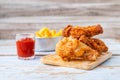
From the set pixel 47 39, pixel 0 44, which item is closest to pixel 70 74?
pixel 47 39

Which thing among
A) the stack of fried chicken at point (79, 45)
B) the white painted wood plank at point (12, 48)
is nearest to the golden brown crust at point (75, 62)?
the stack of fried chicken at point (79, 45)

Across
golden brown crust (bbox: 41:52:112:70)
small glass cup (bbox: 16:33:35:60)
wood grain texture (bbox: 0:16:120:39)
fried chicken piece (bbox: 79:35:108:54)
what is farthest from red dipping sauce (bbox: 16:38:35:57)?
wood grain texture (bbox: 0:16:120:39)

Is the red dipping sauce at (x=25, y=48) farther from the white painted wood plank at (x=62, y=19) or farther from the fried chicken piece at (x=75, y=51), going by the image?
the white painted wood plank at (x=62, y=19)

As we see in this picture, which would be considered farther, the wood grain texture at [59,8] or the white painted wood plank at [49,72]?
the wood grain texture at [59,8]

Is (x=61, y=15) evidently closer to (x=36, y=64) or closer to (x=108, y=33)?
(x=108, y=33)

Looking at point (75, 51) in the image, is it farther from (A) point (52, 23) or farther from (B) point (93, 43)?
(A) point (52, 23)

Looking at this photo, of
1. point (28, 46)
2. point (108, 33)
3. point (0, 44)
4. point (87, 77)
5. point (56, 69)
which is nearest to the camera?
point (87, 77)

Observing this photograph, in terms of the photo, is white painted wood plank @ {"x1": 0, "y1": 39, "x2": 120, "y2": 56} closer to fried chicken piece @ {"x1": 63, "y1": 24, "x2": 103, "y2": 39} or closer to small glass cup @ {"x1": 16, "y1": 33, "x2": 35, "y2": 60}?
small glass cup @ {"x1": 16, "y1": 33, "x2": 35, "y2": 60}
